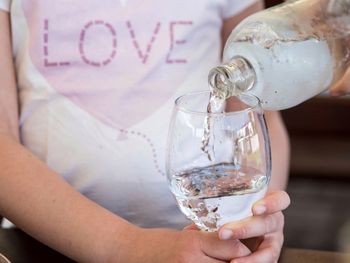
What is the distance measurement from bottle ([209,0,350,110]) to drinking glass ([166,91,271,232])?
0.06 metres

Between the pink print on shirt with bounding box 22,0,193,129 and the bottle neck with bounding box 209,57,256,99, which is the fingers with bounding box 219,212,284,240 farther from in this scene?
the pink print on shirt with bounding box 22,0,193,129

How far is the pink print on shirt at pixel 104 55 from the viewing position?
0.98 m

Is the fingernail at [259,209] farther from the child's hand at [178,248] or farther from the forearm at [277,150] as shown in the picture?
the forearm at [277,150]

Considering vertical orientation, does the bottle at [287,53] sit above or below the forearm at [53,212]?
above

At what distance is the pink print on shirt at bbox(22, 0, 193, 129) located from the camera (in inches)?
38.4

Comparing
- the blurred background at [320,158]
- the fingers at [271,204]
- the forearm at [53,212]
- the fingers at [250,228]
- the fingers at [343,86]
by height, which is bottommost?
the blurred background at [320,158]

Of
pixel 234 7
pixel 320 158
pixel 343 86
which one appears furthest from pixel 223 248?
pixel 320 158

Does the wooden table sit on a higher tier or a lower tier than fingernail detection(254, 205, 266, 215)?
lower

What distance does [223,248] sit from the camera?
27.5 inches

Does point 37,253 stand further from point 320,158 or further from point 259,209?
point 320,158

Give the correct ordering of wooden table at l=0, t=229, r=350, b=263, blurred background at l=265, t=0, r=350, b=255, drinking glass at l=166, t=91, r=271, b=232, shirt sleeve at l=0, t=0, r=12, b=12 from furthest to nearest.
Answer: blurred background at l=265, t=0, r=350, b=255 → shirt sleeve at l=0, t=0, r=12, b=12 → wooden table at l=0, t=229, r=350, b=263 → drinking glass at l=166, t=91, r=271, b=232

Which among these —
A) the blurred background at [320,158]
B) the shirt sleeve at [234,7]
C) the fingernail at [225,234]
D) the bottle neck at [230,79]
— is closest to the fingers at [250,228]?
the fingernail at [225,234]

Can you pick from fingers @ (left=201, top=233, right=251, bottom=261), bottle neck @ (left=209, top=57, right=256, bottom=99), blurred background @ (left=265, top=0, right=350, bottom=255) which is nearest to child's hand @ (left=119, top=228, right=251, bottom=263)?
fingers @ (left=201, top=233, right=251, bottom=261)

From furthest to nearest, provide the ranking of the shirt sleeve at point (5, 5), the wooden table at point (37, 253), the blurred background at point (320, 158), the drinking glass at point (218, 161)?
the blurred background at point (320, 158) → the shirt sleeve at point (5, 5) → the wooden table at point (37, 253) → the drinking glass at point (218, 161)
